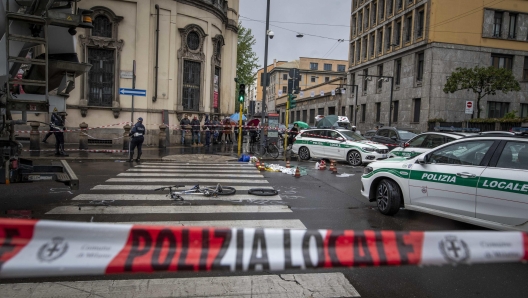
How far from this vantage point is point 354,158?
16188mm

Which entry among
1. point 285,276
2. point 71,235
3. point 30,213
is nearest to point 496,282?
point 285,276

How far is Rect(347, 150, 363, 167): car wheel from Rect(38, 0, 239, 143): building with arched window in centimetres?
1080

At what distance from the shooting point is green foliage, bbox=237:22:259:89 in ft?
145

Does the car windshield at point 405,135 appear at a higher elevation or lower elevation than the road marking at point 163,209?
higher

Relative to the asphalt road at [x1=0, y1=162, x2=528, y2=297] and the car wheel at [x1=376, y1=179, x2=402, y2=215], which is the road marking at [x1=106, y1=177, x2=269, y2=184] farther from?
the car wheel at [x1=376, y1=179, x2=402, y2=215]

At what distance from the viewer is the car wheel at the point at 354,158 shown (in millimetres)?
16000

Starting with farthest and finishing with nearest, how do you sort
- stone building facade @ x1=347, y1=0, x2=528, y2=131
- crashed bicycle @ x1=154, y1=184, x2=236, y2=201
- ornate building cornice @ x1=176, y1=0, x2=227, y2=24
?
stone building facade @ x1=347, y1=0, x2=528, y2=131
ornate building cornice @ x1=176, y1=0, x2=227, y2=24
crashed bicycle @ x1=154, y1=184, x2=236, y2=201

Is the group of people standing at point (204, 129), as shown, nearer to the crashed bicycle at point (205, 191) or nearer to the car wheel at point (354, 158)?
the car wheel at point (354, 158)

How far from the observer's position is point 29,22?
5.70 metres

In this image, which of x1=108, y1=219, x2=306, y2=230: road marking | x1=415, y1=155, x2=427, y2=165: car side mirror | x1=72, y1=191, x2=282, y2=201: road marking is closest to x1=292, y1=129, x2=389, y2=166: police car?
x1=72, y1=191, x2=282, y2=201: road marking

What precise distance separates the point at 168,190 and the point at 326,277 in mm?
5530

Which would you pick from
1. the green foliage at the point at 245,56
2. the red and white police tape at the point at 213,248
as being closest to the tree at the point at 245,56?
the green foliage at the point at 245,56

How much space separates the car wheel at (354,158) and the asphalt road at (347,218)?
2.87 m

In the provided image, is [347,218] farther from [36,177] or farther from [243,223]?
[36,177]
